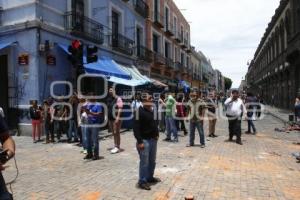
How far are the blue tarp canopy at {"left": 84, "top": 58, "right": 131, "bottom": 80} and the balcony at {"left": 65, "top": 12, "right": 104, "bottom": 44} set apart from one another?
1095 millimetres

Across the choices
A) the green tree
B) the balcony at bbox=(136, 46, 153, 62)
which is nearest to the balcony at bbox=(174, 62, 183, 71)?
the balcony at bbox=(136, 46, 153, 62)

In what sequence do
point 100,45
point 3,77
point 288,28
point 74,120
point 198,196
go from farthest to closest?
point 288,28 → point 100,45 → point 3,77 → point 74,120 → point 198,196

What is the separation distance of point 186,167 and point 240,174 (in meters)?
1.15

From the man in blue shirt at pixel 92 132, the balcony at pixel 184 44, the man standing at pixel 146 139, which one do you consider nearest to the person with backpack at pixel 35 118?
the man in blue shirt at pixel 92 132

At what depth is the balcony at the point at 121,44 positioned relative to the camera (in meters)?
20.0

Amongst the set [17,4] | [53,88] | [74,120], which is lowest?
[74,120]

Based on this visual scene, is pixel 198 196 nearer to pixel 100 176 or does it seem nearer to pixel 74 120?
pixel 100 176

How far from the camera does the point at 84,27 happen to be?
648 inches

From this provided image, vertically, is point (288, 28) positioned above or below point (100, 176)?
above

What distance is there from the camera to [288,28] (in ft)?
100

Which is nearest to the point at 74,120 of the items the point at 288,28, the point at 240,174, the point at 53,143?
the point at 53,143

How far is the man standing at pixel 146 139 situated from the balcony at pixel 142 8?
59.6ft

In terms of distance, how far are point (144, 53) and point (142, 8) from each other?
2.94 meters


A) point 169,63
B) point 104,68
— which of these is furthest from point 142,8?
point 104,68
